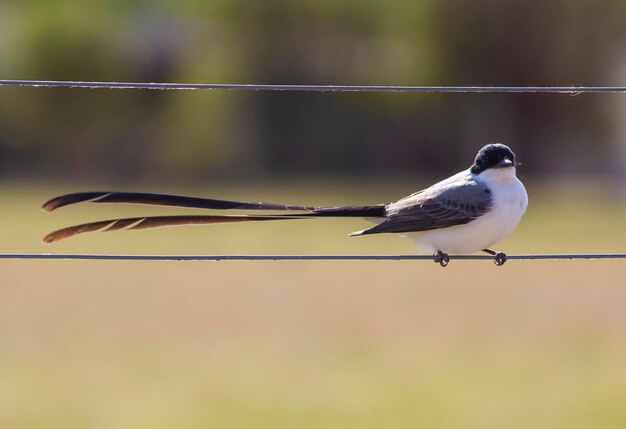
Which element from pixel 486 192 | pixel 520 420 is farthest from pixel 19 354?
pixel 486 192

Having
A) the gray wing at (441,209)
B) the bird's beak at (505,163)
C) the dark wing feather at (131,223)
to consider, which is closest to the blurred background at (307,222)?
the gray wing at (441,209)

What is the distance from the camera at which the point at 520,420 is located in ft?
62.5

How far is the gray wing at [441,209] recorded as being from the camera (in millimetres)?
6086

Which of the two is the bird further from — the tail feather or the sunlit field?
the sunlit field

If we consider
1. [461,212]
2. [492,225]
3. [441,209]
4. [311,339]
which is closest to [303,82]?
[311,339]

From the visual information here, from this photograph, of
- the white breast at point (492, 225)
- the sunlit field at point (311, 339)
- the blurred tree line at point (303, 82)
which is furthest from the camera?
the blurred tree line at point (303, 82)

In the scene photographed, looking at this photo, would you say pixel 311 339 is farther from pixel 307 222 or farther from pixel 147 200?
pixel 147 200

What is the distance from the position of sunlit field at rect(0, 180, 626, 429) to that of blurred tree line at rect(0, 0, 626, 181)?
8.61 m

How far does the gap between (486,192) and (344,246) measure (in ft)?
90.6

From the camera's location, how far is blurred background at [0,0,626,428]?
21531 mm

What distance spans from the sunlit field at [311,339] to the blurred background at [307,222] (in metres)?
0.08

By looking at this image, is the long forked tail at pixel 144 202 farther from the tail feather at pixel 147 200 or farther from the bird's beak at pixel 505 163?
the bird's beak at pixel 505 163

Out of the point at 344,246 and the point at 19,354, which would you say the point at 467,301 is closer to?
the point at 344,246

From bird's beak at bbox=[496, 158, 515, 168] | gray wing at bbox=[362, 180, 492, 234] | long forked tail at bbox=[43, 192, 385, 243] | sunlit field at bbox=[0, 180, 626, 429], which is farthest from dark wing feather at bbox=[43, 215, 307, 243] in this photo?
sunlit field at bbox=[0, 180, 626, 429]
